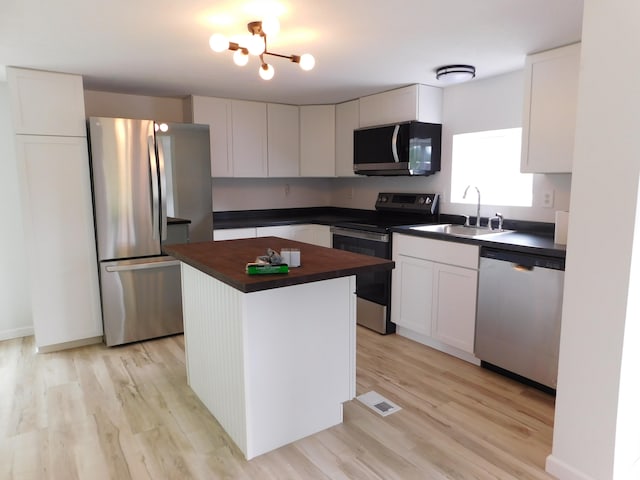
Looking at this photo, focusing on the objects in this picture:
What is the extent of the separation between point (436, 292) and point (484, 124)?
4.66ft

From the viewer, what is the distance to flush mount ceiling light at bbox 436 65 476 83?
119 inches

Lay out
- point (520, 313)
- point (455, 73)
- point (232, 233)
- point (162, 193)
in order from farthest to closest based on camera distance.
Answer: point (232, 233), point (162, 193), point (455, 73), point (520, 313)

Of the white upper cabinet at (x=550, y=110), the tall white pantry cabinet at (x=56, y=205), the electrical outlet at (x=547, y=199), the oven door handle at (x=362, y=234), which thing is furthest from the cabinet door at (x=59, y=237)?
the electrical outlet at (x=547, y=199)

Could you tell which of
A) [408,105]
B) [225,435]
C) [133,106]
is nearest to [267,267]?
[225,435]

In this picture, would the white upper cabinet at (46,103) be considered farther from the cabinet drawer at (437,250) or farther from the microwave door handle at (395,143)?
the cabinet drawer at (437,250)

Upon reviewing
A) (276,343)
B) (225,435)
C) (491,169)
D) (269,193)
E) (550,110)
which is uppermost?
(550,110)

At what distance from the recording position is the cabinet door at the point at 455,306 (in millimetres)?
2971

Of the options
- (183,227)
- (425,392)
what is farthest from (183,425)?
(183,227)

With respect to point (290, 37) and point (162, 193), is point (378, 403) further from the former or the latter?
point (162, 193)

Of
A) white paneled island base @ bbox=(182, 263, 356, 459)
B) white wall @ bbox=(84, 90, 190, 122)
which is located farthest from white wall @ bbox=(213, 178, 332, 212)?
white paneled island base @ bbox=(182, 263, 356, 459)

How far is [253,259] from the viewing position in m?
2.18

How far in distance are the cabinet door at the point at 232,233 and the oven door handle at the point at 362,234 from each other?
791 millimetres

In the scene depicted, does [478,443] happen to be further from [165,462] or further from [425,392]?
[165,462]

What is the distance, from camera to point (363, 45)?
101 inches
